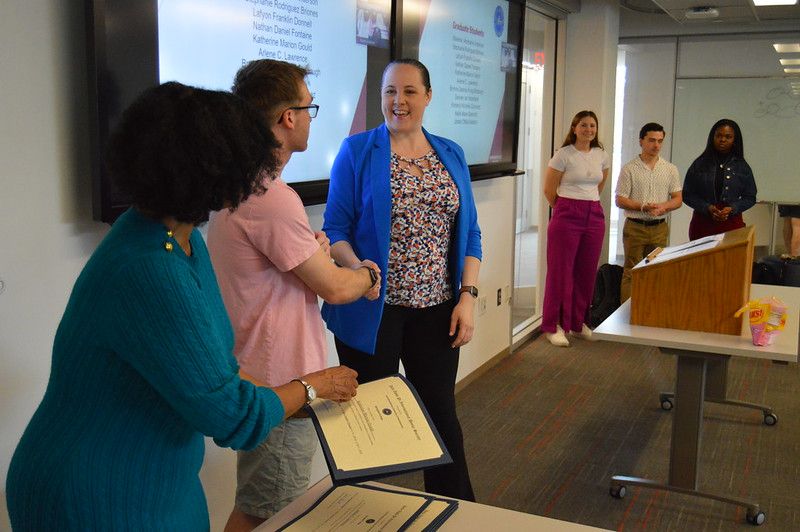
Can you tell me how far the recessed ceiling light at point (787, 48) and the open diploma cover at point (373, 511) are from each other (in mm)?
7096

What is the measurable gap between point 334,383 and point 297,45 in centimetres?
162

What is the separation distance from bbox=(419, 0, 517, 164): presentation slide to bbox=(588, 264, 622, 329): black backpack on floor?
188 centimetres

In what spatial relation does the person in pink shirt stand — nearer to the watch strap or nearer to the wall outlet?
the watch strap

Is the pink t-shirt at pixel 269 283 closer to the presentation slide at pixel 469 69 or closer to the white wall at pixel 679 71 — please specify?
the presentation slide at pixel 469 69

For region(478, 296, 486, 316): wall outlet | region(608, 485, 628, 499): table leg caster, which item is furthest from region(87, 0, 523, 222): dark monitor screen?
region(608, 485, 628, 499): table leg caster

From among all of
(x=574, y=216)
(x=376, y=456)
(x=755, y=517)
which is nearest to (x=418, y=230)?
(x=376, y=456)

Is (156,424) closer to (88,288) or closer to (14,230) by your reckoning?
(88,288)

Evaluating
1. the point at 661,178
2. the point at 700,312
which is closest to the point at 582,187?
the point at 661,178

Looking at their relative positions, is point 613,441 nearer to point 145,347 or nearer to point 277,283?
point 277,283

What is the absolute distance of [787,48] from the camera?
7289 mm

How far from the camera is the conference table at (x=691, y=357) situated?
2.71 m

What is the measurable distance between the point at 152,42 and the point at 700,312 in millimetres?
2057

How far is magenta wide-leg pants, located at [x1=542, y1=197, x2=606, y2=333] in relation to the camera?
543cm

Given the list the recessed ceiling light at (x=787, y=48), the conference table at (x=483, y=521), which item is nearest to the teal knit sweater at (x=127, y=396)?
the conference table at (x=483, y=521)
